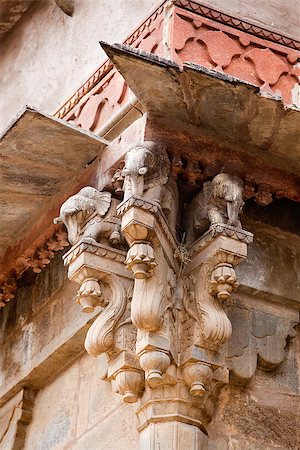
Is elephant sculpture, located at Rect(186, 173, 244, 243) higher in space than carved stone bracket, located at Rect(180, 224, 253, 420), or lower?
higher

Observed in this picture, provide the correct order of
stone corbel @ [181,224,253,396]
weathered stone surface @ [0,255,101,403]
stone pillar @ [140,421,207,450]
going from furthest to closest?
weathered stone surface @ [0,255,101,403] → stone corbel @ [181,224,253,396] → stone pillar @ [140,421,207,450]

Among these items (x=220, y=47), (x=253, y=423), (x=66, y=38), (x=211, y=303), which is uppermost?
(x=66, y=38)

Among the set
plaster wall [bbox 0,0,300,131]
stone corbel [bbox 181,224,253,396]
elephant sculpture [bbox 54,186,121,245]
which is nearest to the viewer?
stone corbel [bbox 181,224,253,396]

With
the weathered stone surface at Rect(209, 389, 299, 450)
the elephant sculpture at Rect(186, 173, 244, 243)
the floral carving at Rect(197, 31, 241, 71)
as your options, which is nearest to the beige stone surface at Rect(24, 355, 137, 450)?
the weathered stone surface at Rect(209, 389, 299, 450)

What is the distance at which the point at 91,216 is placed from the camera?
589 cm

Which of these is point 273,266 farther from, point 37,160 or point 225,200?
point 37,160

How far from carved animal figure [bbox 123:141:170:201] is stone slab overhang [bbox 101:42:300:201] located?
17 centimetres

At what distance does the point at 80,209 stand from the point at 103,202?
0.11 meters

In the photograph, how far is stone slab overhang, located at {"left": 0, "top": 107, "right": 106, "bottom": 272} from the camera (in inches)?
232

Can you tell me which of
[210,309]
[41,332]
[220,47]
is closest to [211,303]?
[210,309]

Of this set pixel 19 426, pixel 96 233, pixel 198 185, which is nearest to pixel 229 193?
pixel 198 185

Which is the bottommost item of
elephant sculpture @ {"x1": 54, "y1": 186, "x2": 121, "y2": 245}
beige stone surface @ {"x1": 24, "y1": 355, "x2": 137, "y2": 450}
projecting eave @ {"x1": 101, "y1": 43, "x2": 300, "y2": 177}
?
beige stone surface @ {"x1": 24, "y1": 355, "x2": 137, "y2": 450}

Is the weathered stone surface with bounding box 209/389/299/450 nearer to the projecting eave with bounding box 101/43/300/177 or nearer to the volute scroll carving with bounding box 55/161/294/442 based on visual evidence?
the volute scroll carving with bounding box 55/161/294/442

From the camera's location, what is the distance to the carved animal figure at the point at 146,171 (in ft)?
18.5
